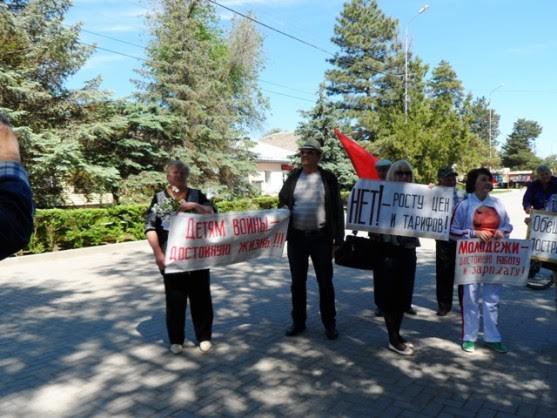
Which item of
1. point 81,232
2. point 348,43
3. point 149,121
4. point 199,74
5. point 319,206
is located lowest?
point 81,232

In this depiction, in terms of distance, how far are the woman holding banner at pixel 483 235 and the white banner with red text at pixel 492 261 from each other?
0.27 ft

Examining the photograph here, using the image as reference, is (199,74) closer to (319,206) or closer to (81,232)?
(81,232)

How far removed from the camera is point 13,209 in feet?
5.01

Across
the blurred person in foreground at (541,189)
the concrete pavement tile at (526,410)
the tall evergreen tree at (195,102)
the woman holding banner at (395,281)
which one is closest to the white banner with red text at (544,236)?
the woman holding banner at (395,281)

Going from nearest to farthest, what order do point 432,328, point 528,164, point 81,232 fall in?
1. point 432,328
2. point 81,232
3. point 528,164

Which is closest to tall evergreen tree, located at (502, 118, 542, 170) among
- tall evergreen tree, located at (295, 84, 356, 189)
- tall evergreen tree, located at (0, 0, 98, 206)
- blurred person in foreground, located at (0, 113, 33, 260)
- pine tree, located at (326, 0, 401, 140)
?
pine tree, located at (326, 0, 401, 140)

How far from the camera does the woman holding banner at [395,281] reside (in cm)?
486

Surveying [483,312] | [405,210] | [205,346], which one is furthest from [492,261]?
[205,346]

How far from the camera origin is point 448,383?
4164mm

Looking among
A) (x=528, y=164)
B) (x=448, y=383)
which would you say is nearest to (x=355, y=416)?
(x=448, y=383)

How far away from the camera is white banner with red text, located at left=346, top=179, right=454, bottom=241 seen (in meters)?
5.06

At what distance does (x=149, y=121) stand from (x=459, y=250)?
57.3 feet

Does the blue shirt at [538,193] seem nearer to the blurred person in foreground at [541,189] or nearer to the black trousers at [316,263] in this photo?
the blurred person in foreground at [541,189]

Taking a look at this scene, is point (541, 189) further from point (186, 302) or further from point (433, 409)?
point (186, 302)
